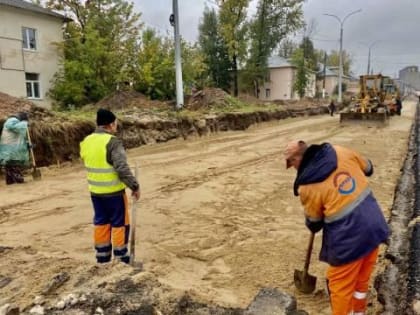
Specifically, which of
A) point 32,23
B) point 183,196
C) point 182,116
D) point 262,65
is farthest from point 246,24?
point 183,196

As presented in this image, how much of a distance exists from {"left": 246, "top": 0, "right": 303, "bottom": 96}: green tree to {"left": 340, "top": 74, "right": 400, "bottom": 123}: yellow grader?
15.3 meters

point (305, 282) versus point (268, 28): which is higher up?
point (268, 28)

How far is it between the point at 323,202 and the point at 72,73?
22769mm

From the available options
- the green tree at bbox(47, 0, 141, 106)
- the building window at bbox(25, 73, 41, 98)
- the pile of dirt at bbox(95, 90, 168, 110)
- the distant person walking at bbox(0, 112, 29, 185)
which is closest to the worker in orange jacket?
the distant person walking at bbox(0, 112, 29, 185)

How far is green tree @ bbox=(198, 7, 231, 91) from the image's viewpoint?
4034 centimetres

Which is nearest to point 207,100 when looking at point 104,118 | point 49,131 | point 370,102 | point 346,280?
point 370,102

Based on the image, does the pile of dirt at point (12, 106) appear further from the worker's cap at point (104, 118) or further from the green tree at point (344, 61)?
the green tree at point (344, 61)

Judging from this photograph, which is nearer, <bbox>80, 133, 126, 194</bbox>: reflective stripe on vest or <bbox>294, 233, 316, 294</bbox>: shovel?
<bbox>294, 233, 316, 294</bbox>: shovel

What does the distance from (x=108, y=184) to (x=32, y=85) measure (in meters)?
23.7

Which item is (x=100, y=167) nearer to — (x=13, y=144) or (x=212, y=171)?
(x=13, y=144)

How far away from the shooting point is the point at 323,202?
316 centimetres

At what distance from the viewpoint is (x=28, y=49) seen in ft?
82.1

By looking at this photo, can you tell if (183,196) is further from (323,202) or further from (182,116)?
(182,116)

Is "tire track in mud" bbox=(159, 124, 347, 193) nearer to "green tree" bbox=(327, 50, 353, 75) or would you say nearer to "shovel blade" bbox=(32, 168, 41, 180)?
"shovel blade" bbox=(32, 168, 41, 180)
